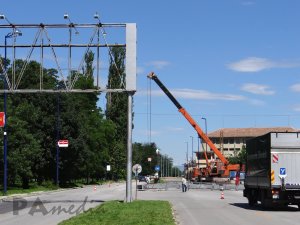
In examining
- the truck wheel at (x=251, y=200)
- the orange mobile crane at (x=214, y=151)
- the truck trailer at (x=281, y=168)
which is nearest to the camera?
the truck trailer at (x=281, y=168)

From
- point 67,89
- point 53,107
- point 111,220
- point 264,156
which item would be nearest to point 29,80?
point 53,107

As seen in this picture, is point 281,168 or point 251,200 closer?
point 281,168

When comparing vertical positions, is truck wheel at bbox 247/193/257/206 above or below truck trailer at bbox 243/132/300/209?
below

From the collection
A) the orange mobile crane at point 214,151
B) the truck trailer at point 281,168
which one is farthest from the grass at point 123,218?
the orange mobile crane at point 214,151

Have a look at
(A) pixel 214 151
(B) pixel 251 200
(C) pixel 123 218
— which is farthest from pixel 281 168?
(A) pixel 214 151

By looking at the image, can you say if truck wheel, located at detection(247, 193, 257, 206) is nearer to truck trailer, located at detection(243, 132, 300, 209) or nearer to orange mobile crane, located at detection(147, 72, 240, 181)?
truck trailer, located at detection(243, 132, 300, 209)

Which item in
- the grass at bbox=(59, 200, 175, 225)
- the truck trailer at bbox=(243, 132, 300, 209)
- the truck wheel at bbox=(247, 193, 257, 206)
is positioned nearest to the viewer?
the grass at bbox=(59, 200, 175, 225)


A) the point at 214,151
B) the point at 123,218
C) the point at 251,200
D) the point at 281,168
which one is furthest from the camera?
the point at 214,151

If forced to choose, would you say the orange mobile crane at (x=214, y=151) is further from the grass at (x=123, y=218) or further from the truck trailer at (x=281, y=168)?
the grass at (x=123, y=218)

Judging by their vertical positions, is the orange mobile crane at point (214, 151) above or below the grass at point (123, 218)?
above

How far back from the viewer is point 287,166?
2700 cm

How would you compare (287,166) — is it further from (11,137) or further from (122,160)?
(122,160)

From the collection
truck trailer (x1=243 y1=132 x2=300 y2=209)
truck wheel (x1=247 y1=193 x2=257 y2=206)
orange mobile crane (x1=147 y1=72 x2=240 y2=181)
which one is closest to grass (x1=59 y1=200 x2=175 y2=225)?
truck trailer (x1=243 y1=132 x2=300 y2=209)

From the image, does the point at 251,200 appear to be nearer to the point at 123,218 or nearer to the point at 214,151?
the point at 123,218
